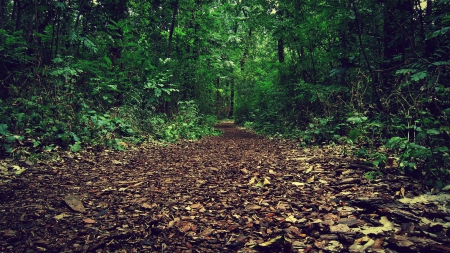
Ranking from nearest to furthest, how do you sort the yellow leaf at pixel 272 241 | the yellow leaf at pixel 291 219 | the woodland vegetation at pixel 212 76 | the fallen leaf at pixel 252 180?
the yellow leaf at pixel 272 241
the yellow leaf at pixel 291 219
the fallen leaf at pixel 252 180
the woodland vegetation at pixel 212 76

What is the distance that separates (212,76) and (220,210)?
11.4m

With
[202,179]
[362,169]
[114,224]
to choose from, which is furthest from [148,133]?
[362,169]

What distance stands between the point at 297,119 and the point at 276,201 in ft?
21.9

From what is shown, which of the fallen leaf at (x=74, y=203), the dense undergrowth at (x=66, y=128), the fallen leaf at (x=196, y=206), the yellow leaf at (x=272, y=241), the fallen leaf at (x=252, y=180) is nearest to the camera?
the yellow leaf at (x=272, y=241)

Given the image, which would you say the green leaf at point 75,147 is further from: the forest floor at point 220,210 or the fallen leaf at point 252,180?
the fallen leaf at point 252,180

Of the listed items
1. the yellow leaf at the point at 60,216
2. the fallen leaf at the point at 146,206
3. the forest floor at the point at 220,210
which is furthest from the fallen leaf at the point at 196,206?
the yellow leaf at the point at 60,216

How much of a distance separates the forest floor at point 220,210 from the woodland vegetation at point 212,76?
628 millimetres

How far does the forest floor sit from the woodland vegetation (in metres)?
0.63

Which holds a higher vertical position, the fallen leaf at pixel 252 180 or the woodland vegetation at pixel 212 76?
the woodland vegetation at pixel 212 76

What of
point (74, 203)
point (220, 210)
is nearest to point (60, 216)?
point (74, 203)

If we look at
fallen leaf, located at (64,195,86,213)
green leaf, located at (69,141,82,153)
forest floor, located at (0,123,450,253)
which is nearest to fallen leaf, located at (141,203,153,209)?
forest floor, located at (0,123,450,253)

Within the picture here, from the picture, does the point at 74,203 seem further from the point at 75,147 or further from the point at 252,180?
the point at 75,147

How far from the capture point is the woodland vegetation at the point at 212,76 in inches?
147

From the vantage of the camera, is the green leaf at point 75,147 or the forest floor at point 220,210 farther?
the green leaf at point 75,147
